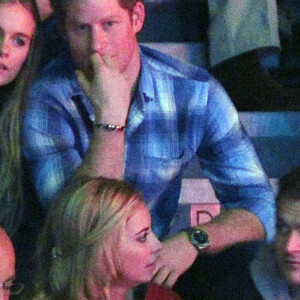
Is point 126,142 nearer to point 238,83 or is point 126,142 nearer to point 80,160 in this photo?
point 80,160

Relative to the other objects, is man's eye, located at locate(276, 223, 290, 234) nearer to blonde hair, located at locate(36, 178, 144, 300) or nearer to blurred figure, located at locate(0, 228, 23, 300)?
blonde hair, located at locate(36, 178, 144, 300)

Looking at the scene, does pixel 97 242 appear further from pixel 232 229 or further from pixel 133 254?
pixel 232 229

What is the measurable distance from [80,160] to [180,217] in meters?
0.23

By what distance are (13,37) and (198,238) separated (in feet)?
1.38

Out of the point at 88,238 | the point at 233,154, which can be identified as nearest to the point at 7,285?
the point at 88,238

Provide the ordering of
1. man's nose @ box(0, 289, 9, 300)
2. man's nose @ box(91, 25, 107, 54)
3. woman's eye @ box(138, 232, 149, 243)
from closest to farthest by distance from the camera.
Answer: man's nose @ box(0, 289, 9, 300)
woman's eye @ box(138, 232, 149, 243)
man's nose @ box(91, 25, 107, 54)

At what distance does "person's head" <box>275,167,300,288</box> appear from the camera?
123 cm

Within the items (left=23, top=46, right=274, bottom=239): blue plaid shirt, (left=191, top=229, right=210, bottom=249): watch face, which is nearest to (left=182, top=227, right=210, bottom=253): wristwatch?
(left=191, top=229, right=210, bottom=249): watch face

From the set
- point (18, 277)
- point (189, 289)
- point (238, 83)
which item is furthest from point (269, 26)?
point (18, 277)

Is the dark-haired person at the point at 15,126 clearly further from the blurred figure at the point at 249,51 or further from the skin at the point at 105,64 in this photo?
the blurred figure at the point at 249,51

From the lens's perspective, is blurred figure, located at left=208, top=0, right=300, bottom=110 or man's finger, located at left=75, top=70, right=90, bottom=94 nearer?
man's finger, located at left=75, top=70, right=90, bottom=94

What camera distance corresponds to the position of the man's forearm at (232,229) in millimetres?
1246

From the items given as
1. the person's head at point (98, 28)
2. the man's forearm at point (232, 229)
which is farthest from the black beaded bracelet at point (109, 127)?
the man's forearm at point (232, 229)

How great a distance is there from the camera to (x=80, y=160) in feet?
4.09
